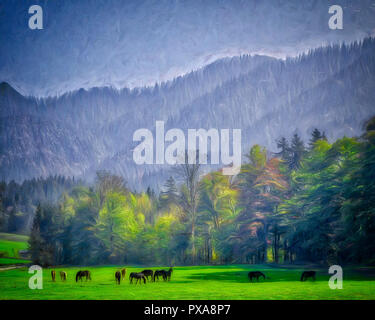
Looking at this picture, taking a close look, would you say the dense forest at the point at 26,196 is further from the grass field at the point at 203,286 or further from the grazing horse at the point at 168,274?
the grazing horse at the point at 168,274

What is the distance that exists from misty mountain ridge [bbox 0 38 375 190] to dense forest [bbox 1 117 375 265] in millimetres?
603

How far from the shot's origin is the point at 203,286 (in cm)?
1262

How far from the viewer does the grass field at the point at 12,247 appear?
14.9m

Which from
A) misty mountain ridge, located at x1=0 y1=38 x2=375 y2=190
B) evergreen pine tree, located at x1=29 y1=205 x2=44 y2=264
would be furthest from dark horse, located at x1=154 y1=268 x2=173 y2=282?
evergreen pine tree, located at x1=29 y1=205 x2=44 y2=264

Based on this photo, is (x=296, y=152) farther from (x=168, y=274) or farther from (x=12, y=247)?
(x=12, y=247)

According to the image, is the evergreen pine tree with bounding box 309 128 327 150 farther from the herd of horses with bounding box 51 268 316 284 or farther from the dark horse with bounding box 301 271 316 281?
the herd of horses with bounding box 51 268 316 284

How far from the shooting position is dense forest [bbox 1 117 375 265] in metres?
14.5

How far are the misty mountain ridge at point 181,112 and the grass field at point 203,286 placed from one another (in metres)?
3.97

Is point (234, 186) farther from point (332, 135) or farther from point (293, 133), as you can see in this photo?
point (332, 135)

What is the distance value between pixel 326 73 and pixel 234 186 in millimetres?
5390

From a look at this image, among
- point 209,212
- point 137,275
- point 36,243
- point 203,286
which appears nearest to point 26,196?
point 36,243

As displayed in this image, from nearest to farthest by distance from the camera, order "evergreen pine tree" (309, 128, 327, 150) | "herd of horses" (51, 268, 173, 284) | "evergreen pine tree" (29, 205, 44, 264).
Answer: "herd of horses" (51, 268, 173, 284), "evergreen pine tree" (29, 205, 44, 264), "evergreen pine tree" (309, 128, 327, 150)

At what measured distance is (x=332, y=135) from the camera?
613 inches
